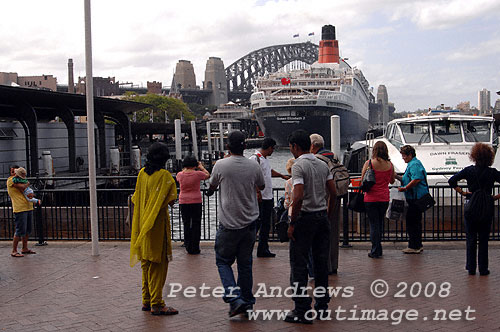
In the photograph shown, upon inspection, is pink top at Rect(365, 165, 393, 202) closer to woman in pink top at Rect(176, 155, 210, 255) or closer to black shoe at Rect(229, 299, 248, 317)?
woman in pink top at Rect(176, 155, 210, 255)

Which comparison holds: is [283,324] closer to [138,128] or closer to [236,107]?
[138,128]

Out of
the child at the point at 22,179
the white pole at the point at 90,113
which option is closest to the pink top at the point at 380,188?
the white pole at the point at 90,113

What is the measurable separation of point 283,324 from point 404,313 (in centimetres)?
139

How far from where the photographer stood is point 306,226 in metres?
6.05

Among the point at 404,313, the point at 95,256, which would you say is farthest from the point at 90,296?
the point at 404,313

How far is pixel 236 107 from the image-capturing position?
569 ft

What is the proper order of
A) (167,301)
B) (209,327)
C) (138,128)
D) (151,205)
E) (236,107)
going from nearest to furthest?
(209,327) → (151,205) → (167,301) → (138,128) → (236,107)

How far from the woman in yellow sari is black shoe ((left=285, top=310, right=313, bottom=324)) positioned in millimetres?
1302

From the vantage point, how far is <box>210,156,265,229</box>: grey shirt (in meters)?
6.17

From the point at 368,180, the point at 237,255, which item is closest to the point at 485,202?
the point at 368,180

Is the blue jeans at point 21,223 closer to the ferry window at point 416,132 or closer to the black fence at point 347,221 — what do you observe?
the black fence at point 347,221

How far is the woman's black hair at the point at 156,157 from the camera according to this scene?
6.27 m

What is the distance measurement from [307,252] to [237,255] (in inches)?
31.1

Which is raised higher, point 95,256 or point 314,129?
point 314,129
